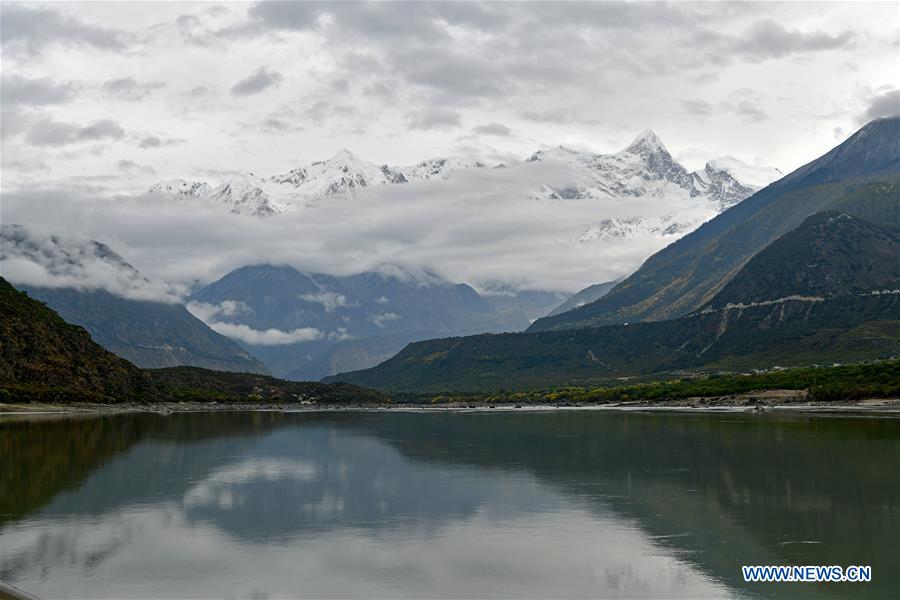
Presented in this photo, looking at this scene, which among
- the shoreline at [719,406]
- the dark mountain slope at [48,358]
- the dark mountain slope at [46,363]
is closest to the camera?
the shoreline at [719,406]

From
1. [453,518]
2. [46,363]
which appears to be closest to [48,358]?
[46,363]

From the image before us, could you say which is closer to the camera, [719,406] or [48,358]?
[719,406]

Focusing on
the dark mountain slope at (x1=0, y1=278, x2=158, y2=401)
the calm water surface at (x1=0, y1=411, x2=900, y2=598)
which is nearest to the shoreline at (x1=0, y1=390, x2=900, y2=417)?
the dark mountain slope at (x1=0, y1=278, x2=158, y2=401)

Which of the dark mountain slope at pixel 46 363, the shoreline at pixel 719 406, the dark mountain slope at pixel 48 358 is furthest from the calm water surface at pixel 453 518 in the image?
the dark mountain slope at pixel 48 358

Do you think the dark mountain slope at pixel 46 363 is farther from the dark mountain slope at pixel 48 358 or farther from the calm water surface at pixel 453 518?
the calm water surface at pixel 453 518

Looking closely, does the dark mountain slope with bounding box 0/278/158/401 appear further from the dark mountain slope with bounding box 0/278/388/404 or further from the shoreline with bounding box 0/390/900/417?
the shoreline with bounding box 0/390/900/417

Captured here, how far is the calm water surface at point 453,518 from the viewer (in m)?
34.6

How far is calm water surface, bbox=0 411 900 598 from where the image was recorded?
34562 mm

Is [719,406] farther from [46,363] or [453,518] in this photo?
[453,518]

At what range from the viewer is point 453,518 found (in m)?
47.9

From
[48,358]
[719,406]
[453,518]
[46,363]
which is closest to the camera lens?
[453,518]

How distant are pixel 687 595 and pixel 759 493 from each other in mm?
23146

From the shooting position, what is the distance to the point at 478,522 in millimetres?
46500

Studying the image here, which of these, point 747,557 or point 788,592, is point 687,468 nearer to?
point 747,557
